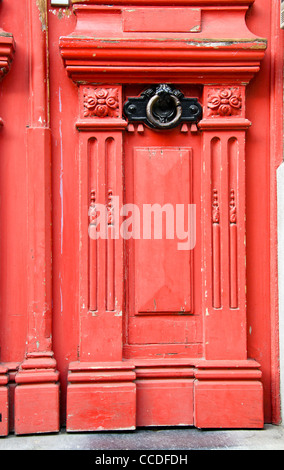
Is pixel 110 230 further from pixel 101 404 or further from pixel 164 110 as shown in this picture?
pixel 101 404

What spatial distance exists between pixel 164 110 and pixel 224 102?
0.47 meters

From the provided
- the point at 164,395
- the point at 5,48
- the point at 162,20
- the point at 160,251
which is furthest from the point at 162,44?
the point at 164,395

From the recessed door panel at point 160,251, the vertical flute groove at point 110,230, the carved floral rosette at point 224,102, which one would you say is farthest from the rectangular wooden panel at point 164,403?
the carved floral rosette at point 224,102

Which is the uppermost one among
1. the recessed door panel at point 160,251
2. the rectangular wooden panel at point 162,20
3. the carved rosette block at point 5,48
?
the rectangular wooden panel at point 162,20

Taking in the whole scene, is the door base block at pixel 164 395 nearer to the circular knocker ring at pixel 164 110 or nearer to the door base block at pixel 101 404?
the door base block at pixel 101 404

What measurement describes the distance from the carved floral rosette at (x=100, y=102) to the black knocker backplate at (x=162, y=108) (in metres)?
0.10

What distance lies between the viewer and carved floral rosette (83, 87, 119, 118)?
3779 mm

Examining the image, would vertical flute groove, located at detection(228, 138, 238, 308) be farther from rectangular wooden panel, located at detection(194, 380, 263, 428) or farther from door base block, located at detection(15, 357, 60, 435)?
door base block, located at detection(15, 357, 60, 435)

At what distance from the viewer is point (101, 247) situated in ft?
12.4

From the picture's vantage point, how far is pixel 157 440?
3.56 metres

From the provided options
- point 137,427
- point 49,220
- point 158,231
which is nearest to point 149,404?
point 137,427

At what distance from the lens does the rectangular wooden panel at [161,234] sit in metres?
3.84

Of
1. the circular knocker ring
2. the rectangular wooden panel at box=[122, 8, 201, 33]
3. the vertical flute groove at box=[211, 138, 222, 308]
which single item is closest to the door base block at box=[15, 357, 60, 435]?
the vertical flute groove at box=[211, 138, 222, 308]

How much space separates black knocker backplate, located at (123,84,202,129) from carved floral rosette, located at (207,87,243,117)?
103 millimetres
